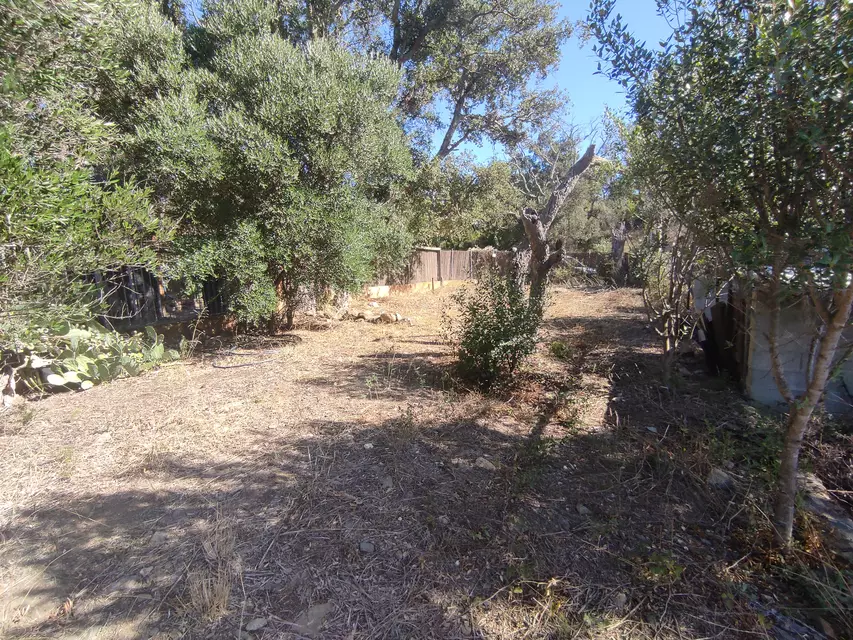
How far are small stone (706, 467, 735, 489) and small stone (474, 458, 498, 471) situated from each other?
5.04 feet

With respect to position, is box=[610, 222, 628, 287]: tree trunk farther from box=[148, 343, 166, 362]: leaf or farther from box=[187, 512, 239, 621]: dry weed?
box=[187, 512, 239, 621]: dry weed

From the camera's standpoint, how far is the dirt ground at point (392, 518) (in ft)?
7.30

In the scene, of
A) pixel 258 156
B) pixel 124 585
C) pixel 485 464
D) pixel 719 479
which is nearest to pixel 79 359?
pixel 258 156

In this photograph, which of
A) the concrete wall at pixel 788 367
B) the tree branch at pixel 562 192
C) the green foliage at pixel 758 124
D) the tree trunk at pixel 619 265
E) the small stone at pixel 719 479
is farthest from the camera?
the tree trunk at pixel 619 265

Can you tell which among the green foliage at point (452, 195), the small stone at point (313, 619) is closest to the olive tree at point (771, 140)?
the small stone at point (313, 619)

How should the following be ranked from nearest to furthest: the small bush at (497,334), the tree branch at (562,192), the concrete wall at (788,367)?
1. the concrete wall at (788,367)
2. the small bush at (497,334)
3. the tree branch at (562,192)

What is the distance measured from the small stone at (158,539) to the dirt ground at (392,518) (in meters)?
0.02

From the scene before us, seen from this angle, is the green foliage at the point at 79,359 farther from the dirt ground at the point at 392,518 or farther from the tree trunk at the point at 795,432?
the tree trunk at the point at 795,432

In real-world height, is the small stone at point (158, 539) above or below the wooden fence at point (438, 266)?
below

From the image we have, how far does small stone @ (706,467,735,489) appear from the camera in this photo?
3.14 metres

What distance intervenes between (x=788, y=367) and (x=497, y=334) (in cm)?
294

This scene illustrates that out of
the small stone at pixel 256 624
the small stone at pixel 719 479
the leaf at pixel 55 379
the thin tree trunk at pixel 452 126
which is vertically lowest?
the small stone at pixel 256 624

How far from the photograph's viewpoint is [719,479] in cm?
318

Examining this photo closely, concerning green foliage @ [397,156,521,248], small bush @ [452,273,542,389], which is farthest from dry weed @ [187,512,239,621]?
green foliage @ [397,156,521,248]
